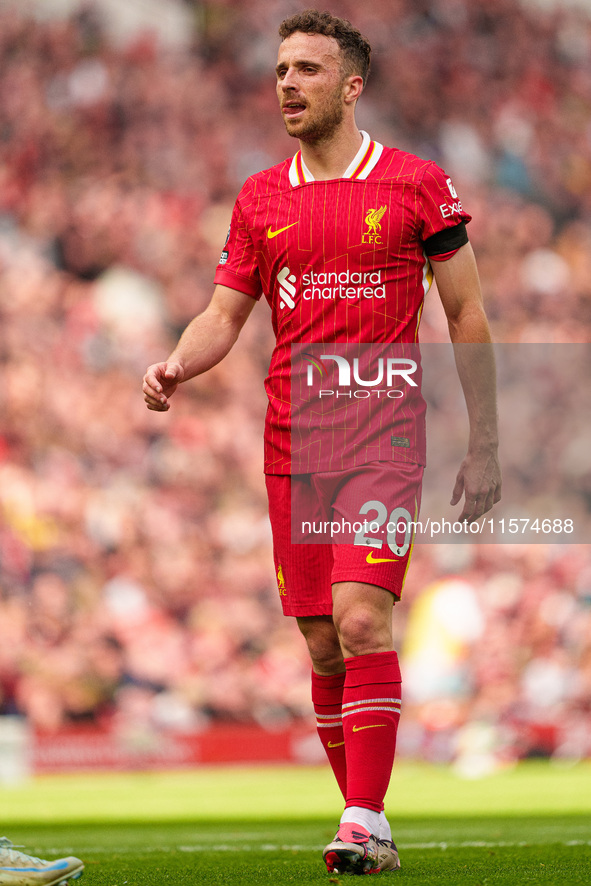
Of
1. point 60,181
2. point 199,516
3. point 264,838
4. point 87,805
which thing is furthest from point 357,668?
point 60,181

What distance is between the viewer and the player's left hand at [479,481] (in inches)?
124

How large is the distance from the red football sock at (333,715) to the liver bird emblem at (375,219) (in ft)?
3.89

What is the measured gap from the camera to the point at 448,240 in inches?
125

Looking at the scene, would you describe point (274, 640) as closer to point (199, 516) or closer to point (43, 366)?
point (199, 516)

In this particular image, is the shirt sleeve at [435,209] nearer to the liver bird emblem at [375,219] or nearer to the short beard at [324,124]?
the liver bird emblem at [375,219]

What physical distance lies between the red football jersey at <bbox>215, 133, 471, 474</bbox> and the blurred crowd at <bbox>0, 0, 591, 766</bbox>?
6027mm

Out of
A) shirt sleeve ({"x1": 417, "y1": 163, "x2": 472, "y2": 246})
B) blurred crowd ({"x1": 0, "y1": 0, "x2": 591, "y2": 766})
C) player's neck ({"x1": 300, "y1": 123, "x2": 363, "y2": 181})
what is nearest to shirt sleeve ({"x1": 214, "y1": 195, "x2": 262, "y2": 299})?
player's neck ({"x1": 300, "y1": 123, "x2": 363, "y2": 181})

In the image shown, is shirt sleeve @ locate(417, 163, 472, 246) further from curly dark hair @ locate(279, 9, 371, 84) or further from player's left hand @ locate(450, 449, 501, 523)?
player's left hand @ locate(450, 449, 501, 523)

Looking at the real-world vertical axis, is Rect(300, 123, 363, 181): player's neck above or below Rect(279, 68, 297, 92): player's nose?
below

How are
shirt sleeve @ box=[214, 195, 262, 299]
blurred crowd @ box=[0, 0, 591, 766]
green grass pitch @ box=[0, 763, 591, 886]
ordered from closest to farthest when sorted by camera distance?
green grass pitch @ box=[0, 763, 591, 886] → shirt sleeve @ box=[214, 195, 262, 299] → blurred crowd @ box=[0, 0, 591, 766]

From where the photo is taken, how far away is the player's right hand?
3.13 m

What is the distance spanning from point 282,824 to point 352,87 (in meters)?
3.72

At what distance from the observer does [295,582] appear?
10.6 feet

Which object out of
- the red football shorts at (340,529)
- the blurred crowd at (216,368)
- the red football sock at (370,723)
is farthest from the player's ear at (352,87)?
the blurred crowd at (216,368)
